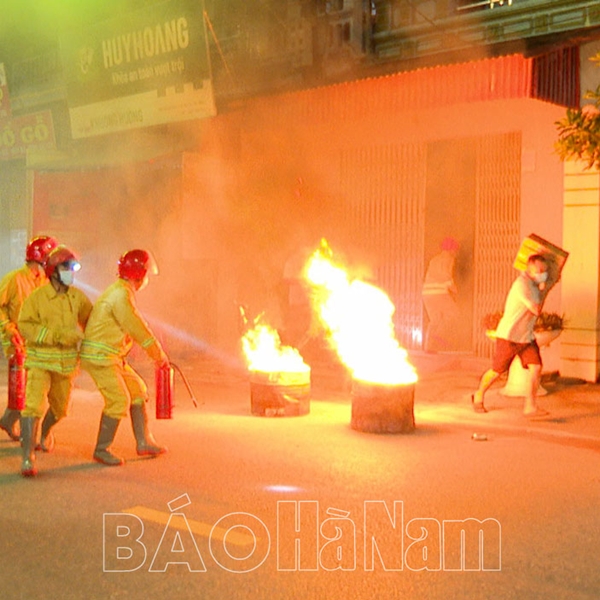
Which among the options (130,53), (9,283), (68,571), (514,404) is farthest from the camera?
(130,53)

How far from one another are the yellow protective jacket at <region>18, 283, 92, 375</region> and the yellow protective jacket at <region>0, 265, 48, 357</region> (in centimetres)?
101

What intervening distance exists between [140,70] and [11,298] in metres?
7.59

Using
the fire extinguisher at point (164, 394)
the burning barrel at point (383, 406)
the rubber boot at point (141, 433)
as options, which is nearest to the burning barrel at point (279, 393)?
the burning barrel at point (383, 406)

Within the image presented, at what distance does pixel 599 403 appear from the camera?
1034 cm

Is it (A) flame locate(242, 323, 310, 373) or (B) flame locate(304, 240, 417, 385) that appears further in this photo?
(A) flame locate(242, 323, 310, 373)

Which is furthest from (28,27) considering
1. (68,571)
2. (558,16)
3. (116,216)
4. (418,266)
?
(68,571)

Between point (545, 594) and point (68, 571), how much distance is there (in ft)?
8.37

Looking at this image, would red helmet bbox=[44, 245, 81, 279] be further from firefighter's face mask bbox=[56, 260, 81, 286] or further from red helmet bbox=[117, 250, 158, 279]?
red helmet bbox=[117, 250, 158, 279]

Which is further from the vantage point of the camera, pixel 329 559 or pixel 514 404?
pixel 514 404

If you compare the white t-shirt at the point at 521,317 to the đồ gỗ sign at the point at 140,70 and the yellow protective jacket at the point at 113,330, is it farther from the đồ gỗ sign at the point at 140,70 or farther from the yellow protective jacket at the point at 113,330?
the đồ gỗ sign at the point at 140,70

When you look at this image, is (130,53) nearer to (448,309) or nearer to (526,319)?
(448,309)

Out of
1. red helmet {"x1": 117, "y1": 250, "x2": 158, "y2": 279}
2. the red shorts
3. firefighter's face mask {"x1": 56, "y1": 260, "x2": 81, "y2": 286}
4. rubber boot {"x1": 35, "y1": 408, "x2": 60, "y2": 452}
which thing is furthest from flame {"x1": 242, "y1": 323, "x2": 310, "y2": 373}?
firefighter's face mask {"x1": 56, "y1": 260, "x2": 81, "y2": 286}

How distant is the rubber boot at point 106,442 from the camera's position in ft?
24.0

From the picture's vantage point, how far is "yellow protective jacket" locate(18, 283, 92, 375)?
7.09 m
